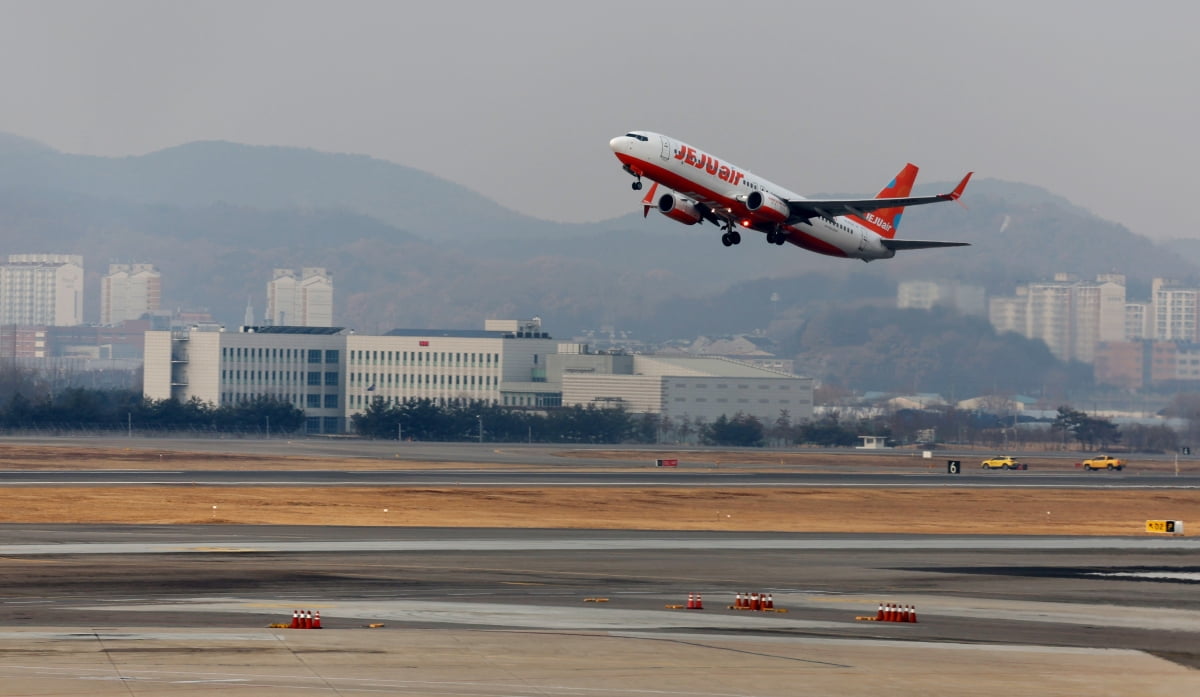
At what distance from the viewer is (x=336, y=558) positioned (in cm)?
4591

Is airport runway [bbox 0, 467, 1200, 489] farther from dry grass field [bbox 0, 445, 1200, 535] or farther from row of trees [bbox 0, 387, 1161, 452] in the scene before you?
row of trees [bbox 0, 387, 1161, 452]

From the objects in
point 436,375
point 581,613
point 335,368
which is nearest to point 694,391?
point 436,375

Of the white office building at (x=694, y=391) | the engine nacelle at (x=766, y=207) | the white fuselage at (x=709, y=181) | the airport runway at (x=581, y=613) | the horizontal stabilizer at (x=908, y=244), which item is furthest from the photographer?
the white office building at (x=694, y=391)

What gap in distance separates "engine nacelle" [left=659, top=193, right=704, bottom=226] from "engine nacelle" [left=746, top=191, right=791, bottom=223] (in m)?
2.61

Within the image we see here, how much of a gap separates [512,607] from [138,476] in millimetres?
52255

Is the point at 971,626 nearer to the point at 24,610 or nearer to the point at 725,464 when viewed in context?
the point at 24,610

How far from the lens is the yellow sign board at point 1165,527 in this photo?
6372 centimetres

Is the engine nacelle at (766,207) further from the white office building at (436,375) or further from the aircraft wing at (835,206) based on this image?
the white office building at (436,375)

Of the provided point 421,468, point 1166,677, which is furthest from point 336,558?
point 421,468

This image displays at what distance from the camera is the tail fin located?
8858cm

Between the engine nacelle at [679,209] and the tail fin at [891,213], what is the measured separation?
45.4ft

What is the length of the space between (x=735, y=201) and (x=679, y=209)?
2663 millimetres

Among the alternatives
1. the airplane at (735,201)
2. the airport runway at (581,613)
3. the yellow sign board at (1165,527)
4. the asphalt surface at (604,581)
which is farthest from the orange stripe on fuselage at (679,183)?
the yellow sign board at (1165,527)

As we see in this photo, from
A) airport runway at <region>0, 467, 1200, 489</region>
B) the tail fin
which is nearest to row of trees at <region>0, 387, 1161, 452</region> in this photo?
airport runway at <region>0, 467, 1200, 489</region>
